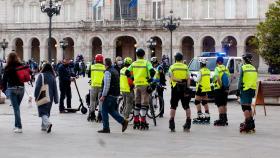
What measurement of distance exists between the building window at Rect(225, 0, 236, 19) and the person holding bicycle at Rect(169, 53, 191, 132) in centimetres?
4550

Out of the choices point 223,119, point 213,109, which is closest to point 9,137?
point 223,119

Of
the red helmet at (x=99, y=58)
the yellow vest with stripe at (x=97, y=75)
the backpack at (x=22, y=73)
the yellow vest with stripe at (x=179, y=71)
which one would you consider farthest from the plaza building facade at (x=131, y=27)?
the backpack at (x=22, y=73)

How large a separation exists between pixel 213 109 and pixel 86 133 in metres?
9.12

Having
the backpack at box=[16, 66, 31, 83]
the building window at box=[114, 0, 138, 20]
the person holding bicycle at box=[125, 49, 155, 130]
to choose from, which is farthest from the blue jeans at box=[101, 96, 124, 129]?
the building window at box=[114, 0, 138, 20]

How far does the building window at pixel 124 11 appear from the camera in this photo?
66869 millimetres

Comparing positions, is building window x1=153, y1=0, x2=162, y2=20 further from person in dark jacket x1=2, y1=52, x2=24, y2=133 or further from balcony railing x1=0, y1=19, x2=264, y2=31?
person in dark jacket x1=2, y1=52, x2=24, y2=133

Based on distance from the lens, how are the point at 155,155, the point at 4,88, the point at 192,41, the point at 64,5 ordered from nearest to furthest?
the point at 155,155
the point at 4,88
the point at 192,41
the point at 64,5

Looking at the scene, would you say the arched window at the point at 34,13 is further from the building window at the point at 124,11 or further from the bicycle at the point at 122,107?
the bicycle at the point at 122,107

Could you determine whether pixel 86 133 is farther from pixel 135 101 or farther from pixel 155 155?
pixel 155 155

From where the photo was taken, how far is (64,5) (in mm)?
69312

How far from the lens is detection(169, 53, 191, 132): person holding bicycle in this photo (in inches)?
608

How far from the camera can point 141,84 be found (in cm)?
1598

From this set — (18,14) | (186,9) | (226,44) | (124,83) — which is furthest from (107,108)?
(18,14)

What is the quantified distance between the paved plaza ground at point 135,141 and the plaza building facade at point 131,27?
4216cm
